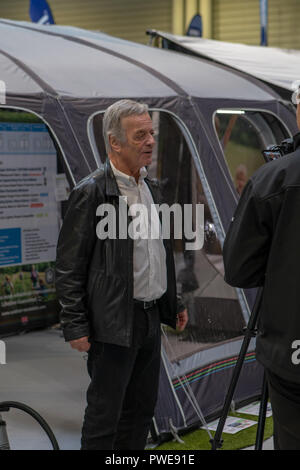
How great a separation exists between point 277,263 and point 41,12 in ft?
24.8

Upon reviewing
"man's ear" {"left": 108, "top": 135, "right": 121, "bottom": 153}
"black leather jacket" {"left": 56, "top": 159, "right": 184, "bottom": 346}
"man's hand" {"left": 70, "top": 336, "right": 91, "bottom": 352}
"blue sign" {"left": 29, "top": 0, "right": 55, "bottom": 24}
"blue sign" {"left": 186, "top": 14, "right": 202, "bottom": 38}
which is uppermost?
"blue sign" {"left": 29, "top": 0, "right": 55, "bottom": 24}

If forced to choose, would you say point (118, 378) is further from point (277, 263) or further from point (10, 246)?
point (10, 246)

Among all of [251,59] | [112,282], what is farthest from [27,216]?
[112,282]

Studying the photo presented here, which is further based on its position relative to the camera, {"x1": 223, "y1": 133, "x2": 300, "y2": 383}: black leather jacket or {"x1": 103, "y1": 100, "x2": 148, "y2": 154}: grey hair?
{"x1": 103, "y1": 100, "x2": 148, "y2": 154}: grey hair

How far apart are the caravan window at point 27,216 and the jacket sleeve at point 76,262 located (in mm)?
3245

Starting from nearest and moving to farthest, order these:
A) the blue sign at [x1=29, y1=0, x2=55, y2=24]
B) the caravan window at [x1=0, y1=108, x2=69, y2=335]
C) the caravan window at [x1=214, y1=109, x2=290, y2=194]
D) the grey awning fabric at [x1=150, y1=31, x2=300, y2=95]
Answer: the caravan window at [x1=214, y1=109, x2=290, y2=194], the grey awning fabric at [x1=150, y1=31, x2=300, y2=95], the caravan window at [x1=0, y1=108, x2=69, y2=335], the blue sign at [x1=29, y1=0, x2=55, y2=24]

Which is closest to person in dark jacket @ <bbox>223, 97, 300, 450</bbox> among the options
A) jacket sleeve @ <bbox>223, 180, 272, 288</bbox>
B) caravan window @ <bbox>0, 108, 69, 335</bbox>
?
jacket sleeve @ <bbox>223, 180, 272, 288</bbox>

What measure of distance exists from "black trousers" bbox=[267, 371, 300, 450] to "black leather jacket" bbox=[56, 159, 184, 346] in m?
0.72

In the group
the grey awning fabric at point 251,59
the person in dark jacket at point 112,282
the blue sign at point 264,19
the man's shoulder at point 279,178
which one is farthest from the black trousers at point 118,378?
the blue sign at point 264,19

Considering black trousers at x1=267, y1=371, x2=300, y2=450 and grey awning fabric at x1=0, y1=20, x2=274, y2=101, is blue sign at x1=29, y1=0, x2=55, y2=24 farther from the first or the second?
black trousers at x1=267, y1=371, x2=300, y2=450

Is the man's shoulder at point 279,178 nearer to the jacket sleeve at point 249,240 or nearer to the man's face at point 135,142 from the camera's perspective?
the jacket sleeve at point 249,240

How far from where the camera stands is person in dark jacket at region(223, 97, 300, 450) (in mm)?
A: 2016

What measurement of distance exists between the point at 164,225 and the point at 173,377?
Answer: 1131 mm
